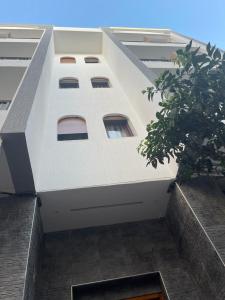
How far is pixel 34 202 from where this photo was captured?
5.19 m

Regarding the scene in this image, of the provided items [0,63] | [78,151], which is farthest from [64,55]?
[78,151]

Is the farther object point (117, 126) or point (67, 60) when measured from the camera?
point (67, 60)

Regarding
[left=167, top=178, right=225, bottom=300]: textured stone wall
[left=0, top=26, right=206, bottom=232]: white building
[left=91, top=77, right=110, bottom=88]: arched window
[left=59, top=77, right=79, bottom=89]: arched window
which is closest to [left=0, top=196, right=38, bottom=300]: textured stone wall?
[left=0, top=26, right=206, bottom=232]: white building

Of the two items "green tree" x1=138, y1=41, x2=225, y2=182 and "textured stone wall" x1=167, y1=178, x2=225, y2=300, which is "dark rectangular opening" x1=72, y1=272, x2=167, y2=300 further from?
"green tree" x1=138, y1=41, x2=225, y2=182

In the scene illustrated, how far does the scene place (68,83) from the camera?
37.3ft

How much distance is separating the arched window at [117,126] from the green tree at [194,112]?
3.76m

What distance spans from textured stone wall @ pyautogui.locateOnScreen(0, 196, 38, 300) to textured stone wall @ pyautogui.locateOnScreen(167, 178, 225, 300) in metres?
2.73

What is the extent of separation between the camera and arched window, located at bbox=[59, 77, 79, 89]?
36.4 ft

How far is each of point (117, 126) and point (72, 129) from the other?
1390 mm

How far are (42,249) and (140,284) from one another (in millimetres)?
1985

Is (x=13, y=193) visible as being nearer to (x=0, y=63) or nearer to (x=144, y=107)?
(x=144, y=107)

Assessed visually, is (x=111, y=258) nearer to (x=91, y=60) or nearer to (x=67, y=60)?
(x=67, y=60)

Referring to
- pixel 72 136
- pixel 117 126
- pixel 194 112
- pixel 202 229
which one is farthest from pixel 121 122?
pixel 194 112

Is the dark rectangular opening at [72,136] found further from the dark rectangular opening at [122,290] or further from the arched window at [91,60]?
the arched window at [91,60]
